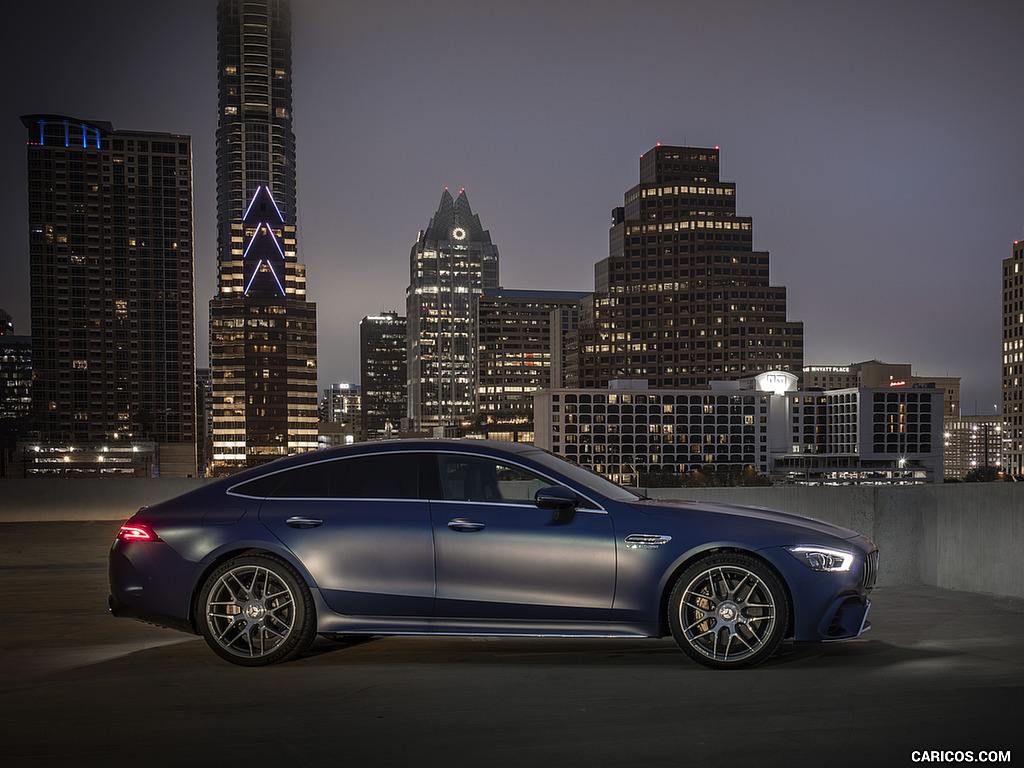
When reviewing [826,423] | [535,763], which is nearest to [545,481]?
[535,763]

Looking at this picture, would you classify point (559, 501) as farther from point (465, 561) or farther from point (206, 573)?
point (206, 573)

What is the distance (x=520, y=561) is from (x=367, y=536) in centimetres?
97

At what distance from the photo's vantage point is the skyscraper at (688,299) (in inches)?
7466

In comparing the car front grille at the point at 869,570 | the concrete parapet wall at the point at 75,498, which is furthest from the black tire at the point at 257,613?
the concrete parapet wall at the point at 75,498

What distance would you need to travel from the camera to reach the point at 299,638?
5.72 meters

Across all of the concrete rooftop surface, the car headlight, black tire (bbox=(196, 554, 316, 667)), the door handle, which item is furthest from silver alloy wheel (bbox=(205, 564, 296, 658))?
the car headlight

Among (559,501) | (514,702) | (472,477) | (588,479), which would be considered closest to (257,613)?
(472,477)

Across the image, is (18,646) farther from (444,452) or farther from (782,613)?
(782,613)

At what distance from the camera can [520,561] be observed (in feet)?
18.3

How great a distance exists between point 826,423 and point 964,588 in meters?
163

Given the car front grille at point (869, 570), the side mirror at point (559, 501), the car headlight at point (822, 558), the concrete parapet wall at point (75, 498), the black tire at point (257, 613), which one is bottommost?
the concrete parapet wall at point (75, 498)

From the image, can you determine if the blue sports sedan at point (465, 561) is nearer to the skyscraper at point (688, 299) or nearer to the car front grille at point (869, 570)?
the car front grille at point (869, 570)

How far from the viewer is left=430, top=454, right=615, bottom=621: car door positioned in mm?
5512

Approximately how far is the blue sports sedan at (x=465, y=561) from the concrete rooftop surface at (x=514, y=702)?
0.93 ft
